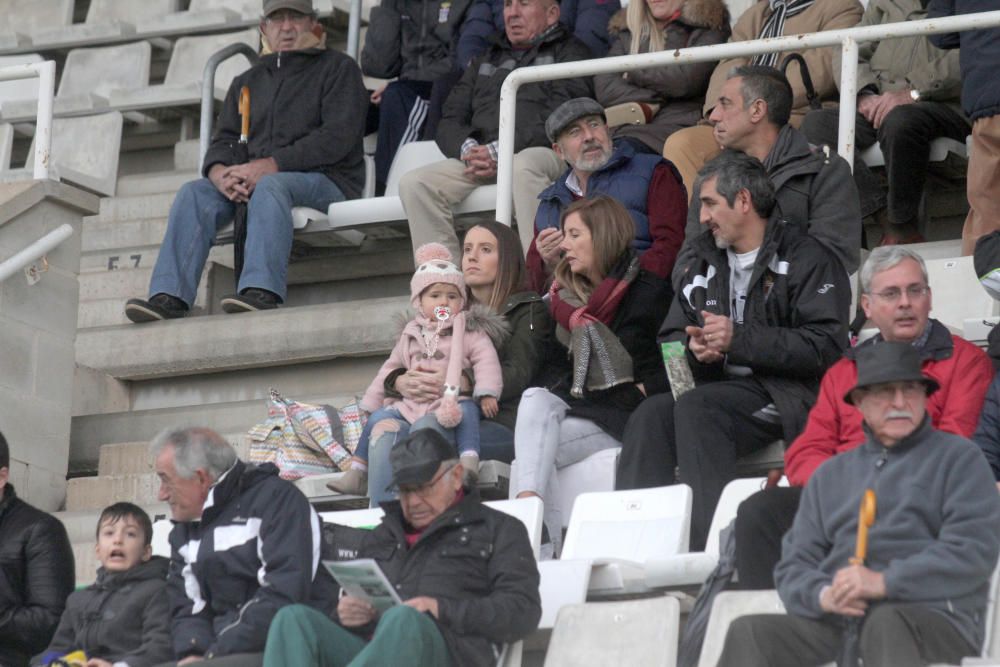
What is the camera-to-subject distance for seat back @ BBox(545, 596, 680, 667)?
242 inches

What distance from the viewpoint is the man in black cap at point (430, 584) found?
6094mm

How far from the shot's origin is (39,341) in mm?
9188

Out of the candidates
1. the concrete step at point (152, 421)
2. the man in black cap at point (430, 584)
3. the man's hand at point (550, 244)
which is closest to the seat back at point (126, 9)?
the concrete step at point (152, 421)

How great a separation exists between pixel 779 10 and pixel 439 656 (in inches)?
166

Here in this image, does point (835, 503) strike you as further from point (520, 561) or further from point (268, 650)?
point (268, 650)

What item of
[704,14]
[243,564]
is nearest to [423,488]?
[243,564]

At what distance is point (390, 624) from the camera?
6.01 m

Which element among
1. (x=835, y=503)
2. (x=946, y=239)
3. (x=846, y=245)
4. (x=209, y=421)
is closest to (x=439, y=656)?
Answer: (x=835, y=503)

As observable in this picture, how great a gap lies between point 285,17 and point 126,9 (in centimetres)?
287

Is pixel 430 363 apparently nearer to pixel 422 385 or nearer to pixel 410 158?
pixel 422 385

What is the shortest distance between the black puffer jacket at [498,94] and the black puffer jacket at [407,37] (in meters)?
0.75

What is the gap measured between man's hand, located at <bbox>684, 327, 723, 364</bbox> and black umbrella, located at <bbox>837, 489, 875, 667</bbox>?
Result: 5.34 ft

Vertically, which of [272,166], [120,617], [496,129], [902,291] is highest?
[496,129]

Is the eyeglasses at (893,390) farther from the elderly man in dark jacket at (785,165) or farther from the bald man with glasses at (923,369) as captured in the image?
the elderly man in dark jacket at (785,165)
